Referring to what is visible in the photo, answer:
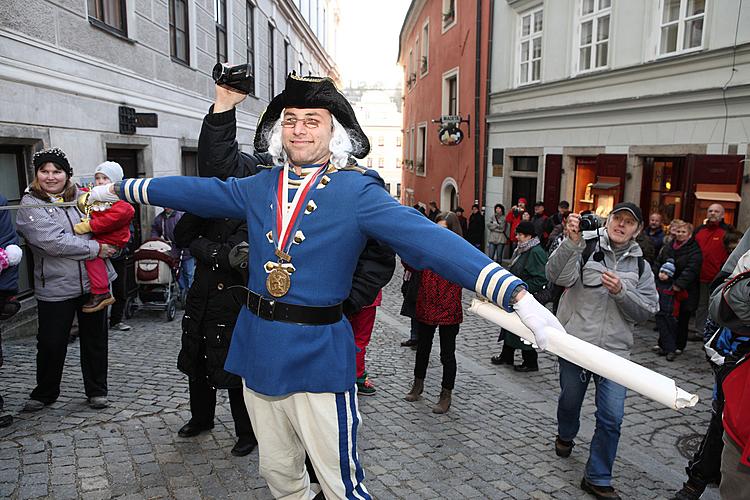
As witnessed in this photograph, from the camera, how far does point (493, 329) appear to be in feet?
25.8

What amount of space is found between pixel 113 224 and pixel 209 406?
1593 millimetres

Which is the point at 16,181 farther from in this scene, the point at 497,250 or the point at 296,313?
the point at 497,250

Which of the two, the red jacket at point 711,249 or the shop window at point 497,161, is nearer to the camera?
the red jacket at point 711,249

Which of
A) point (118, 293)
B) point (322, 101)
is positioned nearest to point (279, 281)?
point (322, 101)

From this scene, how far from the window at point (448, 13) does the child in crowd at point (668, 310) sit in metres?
14.6

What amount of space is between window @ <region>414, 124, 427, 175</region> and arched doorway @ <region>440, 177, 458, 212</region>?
3.97 metres

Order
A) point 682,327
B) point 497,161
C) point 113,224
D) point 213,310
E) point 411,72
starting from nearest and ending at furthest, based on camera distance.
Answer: point 213,310, point 113,224, point 682,327, point 497,161, point 411,72

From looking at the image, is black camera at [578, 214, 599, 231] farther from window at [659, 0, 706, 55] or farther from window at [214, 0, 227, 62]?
window at [214, 0, 227, 62]

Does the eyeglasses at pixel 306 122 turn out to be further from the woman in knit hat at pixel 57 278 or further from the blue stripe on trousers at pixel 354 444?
the woman in knit hat at pixel 57 278

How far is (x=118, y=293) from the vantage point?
7.22m

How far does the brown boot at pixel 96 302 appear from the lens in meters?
4.12

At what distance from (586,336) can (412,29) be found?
28.4 m

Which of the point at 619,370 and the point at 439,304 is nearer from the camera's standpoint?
the point at 619,370

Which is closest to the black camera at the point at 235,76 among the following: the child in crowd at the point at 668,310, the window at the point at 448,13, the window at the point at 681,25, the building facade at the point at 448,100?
the child in crowd at the point at 668,310
